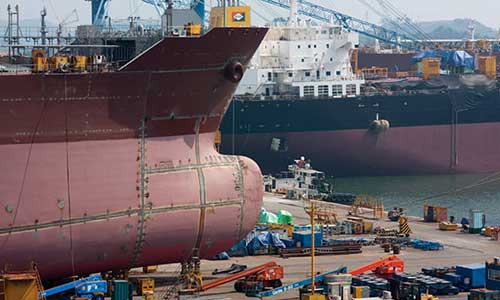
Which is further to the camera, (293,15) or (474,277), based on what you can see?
(293,15)

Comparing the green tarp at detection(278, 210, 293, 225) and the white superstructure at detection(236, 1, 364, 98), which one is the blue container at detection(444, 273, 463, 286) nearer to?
the green tarp at detection(278, 210, 293, 225)

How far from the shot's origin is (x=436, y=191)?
45.7 m

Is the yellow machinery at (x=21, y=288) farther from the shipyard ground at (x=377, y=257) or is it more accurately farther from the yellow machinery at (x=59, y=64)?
the yellow machinery at (x=59, y=64)

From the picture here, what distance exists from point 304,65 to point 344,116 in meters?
3.91

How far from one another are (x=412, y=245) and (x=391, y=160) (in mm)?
24003

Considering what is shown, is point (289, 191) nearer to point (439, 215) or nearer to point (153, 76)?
point (439, 215)

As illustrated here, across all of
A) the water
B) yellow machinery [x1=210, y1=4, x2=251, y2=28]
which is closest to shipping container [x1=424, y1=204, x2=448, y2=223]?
the water

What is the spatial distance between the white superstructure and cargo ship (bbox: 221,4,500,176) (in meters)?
0.05

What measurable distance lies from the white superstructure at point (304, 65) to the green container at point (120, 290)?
108 ft

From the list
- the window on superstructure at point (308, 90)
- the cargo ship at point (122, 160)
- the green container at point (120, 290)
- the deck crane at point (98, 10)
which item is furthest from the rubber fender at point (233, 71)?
the window on superstructure at point (308, 90)

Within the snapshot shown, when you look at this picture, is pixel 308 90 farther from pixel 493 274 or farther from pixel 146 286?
pixel 146 286

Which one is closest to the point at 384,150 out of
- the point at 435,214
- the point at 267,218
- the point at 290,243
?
the point at 435,214

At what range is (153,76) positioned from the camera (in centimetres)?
2089

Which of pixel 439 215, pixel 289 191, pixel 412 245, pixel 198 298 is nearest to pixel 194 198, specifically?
pixel 198 298
